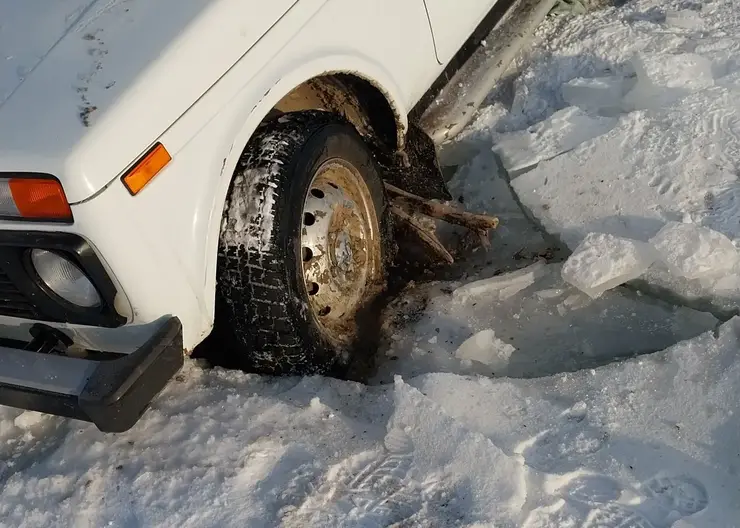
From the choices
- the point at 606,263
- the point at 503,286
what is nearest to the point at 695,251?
the point at 606,263

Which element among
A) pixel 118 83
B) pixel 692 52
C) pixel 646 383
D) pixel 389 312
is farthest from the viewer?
pixel 692 52

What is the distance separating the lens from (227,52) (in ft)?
6.55

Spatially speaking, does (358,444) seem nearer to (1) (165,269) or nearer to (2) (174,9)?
(1) (165,269)

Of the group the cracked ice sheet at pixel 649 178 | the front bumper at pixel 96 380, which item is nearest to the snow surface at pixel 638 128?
the cracked ice sheet at pixel 649 178

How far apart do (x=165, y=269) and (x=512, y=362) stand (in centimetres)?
129

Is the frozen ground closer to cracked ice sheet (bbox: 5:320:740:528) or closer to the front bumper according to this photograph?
cracked ice sheet (bbox: 5:320:740:528)

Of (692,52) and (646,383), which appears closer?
(646,383)

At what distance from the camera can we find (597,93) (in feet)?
11.6

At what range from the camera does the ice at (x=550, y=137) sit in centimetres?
323

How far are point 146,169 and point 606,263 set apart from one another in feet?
5.25

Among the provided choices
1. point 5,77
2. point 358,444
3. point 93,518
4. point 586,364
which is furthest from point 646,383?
point 5,77

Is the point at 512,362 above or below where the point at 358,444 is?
below

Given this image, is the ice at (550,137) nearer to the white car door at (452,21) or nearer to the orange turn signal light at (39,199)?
the white car door at (452,21)

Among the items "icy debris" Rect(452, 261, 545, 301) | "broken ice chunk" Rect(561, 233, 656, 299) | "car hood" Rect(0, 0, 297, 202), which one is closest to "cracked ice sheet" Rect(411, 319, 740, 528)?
"broken ice chunk" Rect(561, 233, 656, 299)
